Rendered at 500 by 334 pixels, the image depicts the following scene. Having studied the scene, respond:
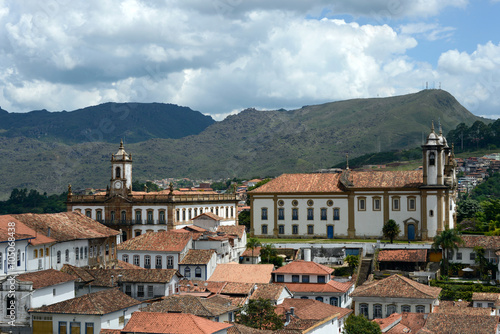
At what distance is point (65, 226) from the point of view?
5334 cm

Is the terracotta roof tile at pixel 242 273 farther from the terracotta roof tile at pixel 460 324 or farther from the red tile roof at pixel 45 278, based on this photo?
the terracotta roof tile at pixel 460 324

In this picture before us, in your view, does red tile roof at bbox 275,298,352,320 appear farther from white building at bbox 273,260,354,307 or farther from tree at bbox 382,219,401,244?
tree at bbox 382,219,401,244

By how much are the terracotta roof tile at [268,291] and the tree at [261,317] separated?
564 cm

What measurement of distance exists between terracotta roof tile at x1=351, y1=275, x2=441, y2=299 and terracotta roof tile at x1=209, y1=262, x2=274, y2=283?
7.75 meters

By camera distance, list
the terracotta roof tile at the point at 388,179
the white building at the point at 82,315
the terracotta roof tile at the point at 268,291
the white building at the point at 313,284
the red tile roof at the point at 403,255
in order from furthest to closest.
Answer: the terracotta roof tile at the point at 388,179, the red tile roof at the point at 403,255, the white building at the point at 313,284, the terracotta roof tile at the point at 268,291, the white building at the point at 82,315

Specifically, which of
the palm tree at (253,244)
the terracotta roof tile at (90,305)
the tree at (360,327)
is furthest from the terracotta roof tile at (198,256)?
the tree at (360,327)

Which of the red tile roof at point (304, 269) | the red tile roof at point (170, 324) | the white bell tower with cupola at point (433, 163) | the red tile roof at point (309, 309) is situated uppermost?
the white bell tower with cupola at point (433, 163)

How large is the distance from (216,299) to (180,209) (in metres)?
27.8

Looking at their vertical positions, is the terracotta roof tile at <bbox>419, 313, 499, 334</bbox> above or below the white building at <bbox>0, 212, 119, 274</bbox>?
below

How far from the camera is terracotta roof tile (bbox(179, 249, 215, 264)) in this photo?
55.1 meters

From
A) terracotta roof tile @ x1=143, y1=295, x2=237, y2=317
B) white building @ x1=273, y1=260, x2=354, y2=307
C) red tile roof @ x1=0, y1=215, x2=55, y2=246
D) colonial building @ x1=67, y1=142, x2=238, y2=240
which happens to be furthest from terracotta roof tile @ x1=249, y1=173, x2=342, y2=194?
terracotta roof tile @ x1=143, y1=295, x2=237, y2=317

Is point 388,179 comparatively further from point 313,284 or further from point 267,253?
point 313,284

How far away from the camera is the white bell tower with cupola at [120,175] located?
7331 cm

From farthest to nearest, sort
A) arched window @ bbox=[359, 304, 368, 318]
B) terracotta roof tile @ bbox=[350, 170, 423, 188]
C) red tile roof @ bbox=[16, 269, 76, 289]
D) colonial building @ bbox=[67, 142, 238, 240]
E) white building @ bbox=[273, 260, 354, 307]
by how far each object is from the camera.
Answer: colonial building @ bbox=[67, 142, 238, 240], terracotta roof tile @ bbox=[350, 170, 423, 188], white building @ bbox=[273, 260, 354, 307], arched window @ bbox=[359, 304, 368, 318], red tile roof @ bbox=[16, 269, 76, 289]
